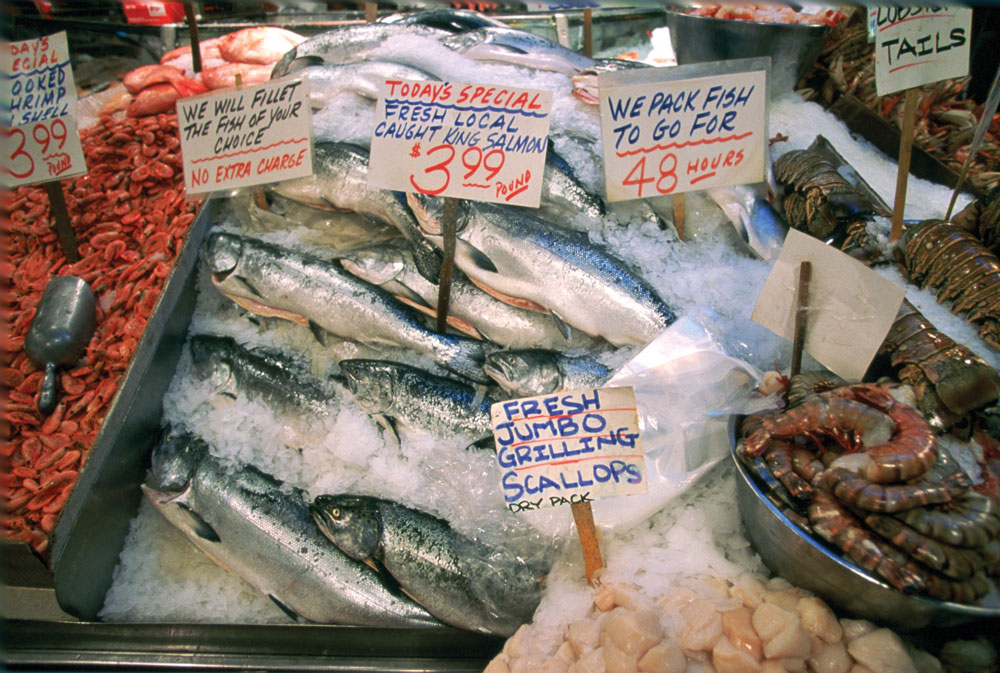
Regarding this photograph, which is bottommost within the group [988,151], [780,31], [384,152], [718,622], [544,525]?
[544,525]

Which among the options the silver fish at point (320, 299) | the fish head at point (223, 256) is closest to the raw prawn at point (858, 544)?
the silver fish at point (320, 299)

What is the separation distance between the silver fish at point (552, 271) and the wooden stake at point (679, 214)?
14.3 inches

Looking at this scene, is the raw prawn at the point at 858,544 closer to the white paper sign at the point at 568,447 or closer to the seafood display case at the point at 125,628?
the seafood display case at the point at 125,628

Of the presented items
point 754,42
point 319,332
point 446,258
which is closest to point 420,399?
point 446,258

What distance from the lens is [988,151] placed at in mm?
3201

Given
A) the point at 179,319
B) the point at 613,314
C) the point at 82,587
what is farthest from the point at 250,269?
the point at 613,314

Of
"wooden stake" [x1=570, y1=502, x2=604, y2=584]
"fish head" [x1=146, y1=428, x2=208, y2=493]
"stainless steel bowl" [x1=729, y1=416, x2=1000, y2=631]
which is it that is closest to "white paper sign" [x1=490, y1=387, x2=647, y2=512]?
"wooden stake" [x1=570, y1=502, x2=604, y2=584]

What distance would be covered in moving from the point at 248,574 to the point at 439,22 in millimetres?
3097

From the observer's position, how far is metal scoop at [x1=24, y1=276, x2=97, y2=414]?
2512mm

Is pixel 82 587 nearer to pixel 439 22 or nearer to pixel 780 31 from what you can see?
pixel 439 22

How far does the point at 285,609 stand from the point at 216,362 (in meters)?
1.02

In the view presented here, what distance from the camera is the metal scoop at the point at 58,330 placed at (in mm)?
2512

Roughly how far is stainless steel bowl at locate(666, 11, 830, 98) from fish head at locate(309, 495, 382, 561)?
281 centimetres

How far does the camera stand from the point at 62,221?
9.80 feet
